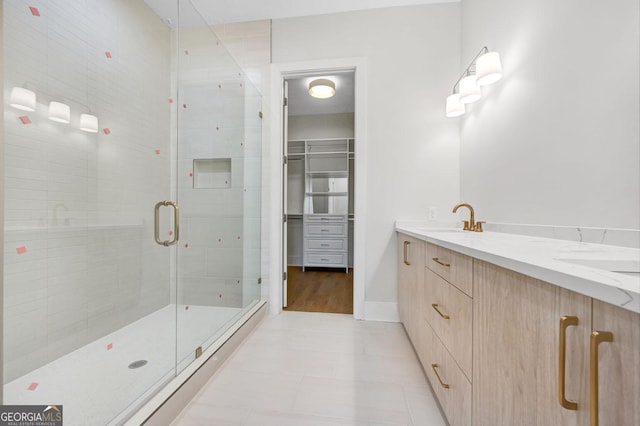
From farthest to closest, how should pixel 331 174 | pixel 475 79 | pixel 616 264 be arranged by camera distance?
pixel 331 174 < pixel 475 79 < pixel 616 264

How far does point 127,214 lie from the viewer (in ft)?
5.25

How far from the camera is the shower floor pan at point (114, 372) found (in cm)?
98

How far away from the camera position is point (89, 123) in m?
1.39

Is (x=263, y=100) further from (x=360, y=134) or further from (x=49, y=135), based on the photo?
(x=49, y=135)

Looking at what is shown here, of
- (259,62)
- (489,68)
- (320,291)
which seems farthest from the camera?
(320,291)

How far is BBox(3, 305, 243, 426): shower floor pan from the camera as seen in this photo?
3.23 feet

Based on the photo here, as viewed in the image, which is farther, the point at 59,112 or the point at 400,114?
the point at 400,114

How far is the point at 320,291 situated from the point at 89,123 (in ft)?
8.62

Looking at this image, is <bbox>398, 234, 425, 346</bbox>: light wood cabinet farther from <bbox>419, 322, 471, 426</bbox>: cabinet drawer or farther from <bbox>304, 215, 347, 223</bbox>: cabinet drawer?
<bbox>304, 215, 347, 223</bbox>: cabinet drawer

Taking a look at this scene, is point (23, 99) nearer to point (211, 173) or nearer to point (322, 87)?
point (211, 173)

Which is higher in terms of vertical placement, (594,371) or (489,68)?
(489,68)

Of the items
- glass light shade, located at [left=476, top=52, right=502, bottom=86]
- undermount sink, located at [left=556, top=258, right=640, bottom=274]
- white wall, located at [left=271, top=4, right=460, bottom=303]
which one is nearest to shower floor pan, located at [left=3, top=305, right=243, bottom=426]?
white wall, located at [left=271, top=4, right=460, bottom=303]

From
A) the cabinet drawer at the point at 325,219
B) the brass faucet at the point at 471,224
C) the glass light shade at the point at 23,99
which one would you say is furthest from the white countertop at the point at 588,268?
the cabinet drawer at the point at 325,219

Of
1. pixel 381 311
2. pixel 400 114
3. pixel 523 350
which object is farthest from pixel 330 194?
pixel 523 350
